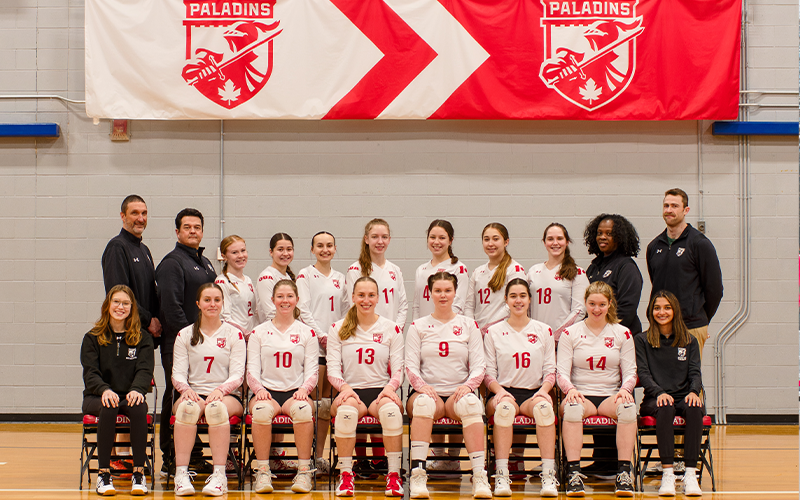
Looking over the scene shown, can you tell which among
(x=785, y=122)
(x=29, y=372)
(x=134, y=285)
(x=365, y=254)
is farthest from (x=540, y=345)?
(x=29, y=372)

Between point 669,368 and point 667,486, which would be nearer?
point 667,486

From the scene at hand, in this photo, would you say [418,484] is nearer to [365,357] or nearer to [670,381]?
[365,357]

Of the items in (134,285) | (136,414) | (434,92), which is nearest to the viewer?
(136,414)

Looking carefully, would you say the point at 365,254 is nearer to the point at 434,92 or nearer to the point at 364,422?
the point at 364,422

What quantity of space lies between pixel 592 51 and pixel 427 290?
2757 mm

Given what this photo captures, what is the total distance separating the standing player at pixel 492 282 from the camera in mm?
4395

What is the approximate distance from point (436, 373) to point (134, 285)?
202cm

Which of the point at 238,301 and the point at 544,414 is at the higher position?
the point at 238,301

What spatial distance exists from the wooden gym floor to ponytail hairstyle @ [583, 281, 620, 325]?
37.9 inches

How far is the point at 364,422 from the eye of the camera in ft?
12.6

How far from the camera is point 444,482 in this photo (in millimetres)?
4113

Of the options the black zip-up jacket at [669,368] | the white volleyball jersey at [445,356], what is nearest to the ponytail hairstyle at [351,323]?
the white volleyball jersey at [445,356]

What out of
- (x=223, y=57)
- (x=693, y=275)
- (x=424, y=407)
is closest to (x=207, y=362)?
(x=424, y=407)

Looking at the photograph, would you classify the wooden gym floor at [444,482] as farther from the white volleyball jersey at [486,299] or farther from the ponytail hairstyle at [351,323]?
the white volleyball jersey at [486,299]
